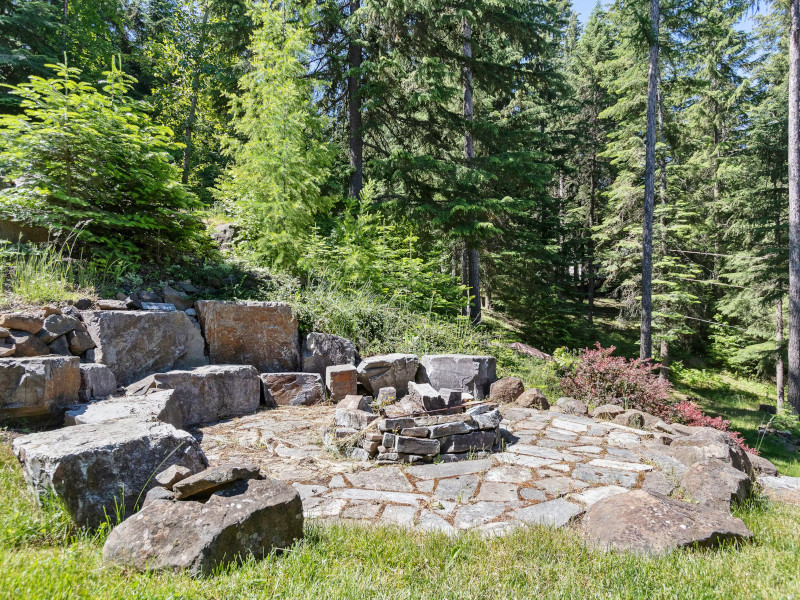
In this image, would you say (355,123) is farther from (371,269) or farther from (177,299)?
(177,299)

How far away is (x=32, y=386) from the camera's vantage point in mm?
3184

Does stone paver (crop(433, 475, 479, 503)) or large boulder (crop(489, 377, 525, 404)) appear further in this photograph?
large boulder (crop(489, 377, 525, 404))

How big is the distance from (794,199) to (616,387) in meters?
11.1

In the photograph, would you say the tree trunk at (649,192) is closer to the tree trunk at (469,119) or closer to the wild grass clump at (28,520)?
the tree trunk at (469,119)

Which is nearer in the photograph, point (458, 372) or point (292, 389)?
point (292, 389)

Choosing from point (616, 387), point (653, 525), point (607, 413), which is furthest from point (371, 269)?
point (653, 525)

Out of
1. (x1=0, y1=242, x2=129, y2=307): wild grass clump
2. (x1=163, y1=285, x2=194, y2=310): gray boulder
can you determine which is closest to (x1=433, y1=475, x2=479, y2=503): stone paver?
(x1=163, y1=285, x2=194, y2=310): gray boulder

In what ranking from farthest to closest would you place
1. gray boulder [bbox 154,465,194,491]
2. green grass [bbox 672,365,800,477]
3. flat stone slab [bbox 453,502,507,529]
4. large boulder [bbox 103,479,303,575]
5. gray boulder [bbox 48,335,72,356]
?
green grass [bbox 672,365,800,477] < gray boulder [bbox 48,335,72,356] < flat stone slab [bbox 453,502,507,529] < gray boulder [bbox 154,465,194,491] < large boulder [bbox 103,479,303,575]

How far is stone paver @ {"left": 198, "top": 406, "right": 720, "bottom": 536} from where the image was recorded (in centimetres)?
281

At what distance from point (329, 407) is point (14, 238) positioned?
4113 mm

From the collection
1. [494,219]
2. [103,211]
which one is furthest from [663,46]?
[103,211]

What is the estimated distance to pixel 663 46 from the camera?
12.8m

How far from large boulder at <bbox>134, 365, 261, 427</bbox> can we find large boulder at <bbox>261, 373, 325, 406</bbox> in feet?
0.51

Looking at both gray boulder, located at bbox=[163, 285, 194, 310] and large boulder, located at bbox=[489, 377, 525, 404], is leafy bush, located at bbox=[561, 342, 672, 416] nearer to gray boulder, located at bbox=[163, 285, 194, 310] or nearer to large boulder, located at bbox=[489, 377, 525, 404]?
large boulder, located at bbox=[489, 377, 525, 404]
